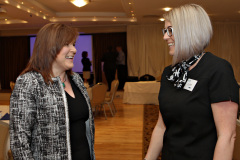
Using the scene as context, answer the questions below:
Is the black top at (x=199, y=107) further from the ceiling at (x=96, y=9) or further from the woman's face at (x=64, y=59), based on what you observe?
the ceiling at (x=96, y=9)

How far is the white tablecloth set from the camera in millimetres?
8711

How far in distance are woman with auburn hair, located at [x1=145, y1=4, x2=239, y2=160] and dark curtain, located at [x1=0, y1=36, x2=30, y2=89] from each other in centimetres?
1388

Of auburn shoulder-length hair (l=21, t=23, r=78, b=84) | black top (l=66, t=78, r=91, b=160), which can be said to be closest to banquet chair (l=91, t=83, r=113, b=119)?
black top (l=66, t=78, r=91, b=160)

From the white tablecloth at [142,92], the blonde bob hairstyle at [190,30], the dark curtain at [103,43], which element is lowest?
the white tablecloth at [142,92]

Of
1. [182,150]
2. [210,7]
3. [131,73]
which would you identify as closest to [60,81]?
[182,150]

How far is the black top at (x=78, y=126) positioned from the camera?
175 centimetres

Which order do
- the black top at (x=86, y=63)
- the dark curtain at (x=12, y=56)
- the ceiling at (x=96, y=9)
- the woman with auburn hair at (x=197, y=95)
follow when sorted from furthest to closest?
the dark curtain at (x=12, y=56)
the black top at (x=86, y=63)
the ceiling at (x=96, y=9)
the woman with auburn hair at (x=197, y=95)

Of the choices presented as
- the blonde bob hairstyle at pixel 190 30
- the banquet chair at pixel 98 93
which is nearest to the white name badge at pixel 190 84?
the blonde bob hairstyle at pixel 190 30

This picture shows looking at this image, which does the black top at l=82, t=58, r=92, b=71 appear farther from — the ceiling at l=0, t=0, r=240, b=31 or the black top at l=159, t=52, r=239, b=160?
the black top at l=159, t=52, r=239, b=160

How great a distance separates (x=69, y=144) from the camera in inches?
64.7

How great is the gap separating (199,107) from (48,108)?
0.86 metres

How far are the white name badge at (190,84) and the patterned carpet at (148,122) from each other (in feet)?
10.2

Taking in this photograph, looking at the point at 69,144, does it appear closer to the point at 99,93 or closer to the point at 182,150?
the point at 182,150

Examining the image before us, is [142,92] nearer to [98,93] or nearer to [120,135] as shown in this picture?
[98,93]
